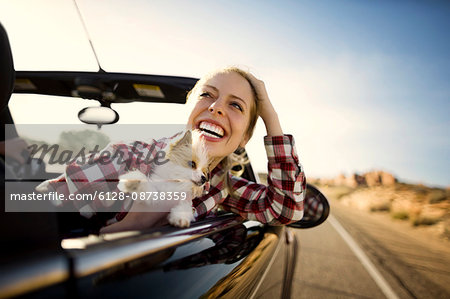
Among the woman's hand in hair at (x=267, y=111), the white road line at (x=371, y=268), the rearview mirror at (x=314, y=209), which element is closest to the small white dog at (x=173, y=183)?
the woman's hand in hair at (x=267, y=111)

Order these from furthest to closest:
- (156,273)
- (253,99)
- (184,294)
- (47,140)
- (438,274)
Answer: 1. (438,274)
2. (253,99)
3. (47,140)
4. (184,294)
5. (156,273)

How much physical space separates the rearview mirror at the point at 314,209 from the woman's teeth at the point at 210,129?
4.01ft

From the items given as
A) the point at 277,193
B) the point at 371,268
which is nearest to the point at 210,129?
the point at 277,193

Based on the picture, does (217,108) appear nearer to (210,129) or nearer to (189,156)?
(210,129)

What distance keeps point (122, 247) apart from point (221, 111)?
1.31 m

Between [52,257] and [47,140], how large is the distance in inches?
69.5

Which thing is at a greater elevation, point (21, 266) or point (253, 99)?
point (253, 99)

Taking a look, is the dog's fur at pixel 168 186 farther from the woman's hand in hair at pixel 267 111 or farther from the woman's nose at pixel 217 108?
the woman's hand in hair at pixel 267 111

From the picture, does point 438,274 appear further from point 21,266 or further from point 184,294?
point 21,266

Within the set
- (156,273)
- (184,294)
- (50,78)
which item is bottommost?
(184,294)

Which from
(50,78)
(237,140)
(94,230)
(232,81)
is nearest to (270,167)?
(237,140)

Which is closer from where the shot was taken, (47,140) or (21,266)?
(21,266)

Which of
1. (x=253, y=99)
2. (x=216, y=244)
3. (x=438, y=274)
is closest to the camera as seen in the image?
(x=216, y=244)

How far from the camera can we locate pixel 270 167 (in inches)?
89.4
